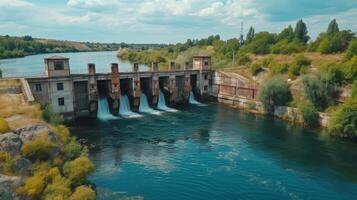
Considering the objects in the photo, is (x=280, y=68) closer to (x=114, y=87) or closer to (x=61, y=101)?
(x=114, y=87)

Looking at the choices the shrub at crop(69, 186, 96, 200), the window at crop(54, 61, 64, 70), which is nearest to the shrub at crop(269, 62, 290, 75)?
the window at crop(54, 61, 64, 70)

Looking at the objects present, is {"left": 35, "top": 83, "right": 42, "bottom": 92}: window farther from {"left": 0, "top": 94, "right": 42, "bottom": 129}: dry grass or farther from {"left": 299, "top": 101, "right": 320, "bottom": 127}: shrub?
{"left": 299, "top": 101, "right": 320, "bottom": 127}: shrub

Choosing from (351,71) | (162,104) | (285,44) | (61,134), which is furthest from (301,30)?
(61,134)

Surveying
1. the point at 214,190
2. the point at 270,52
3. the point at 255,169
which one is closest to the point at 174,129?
the point at 255,169

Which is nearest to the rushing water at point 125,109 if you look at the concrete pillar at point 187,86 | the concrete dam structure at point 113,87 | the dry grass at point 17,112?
the concrete dam structure at point 113,87

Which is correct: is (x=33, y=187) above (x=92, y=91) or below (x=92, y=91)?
below
